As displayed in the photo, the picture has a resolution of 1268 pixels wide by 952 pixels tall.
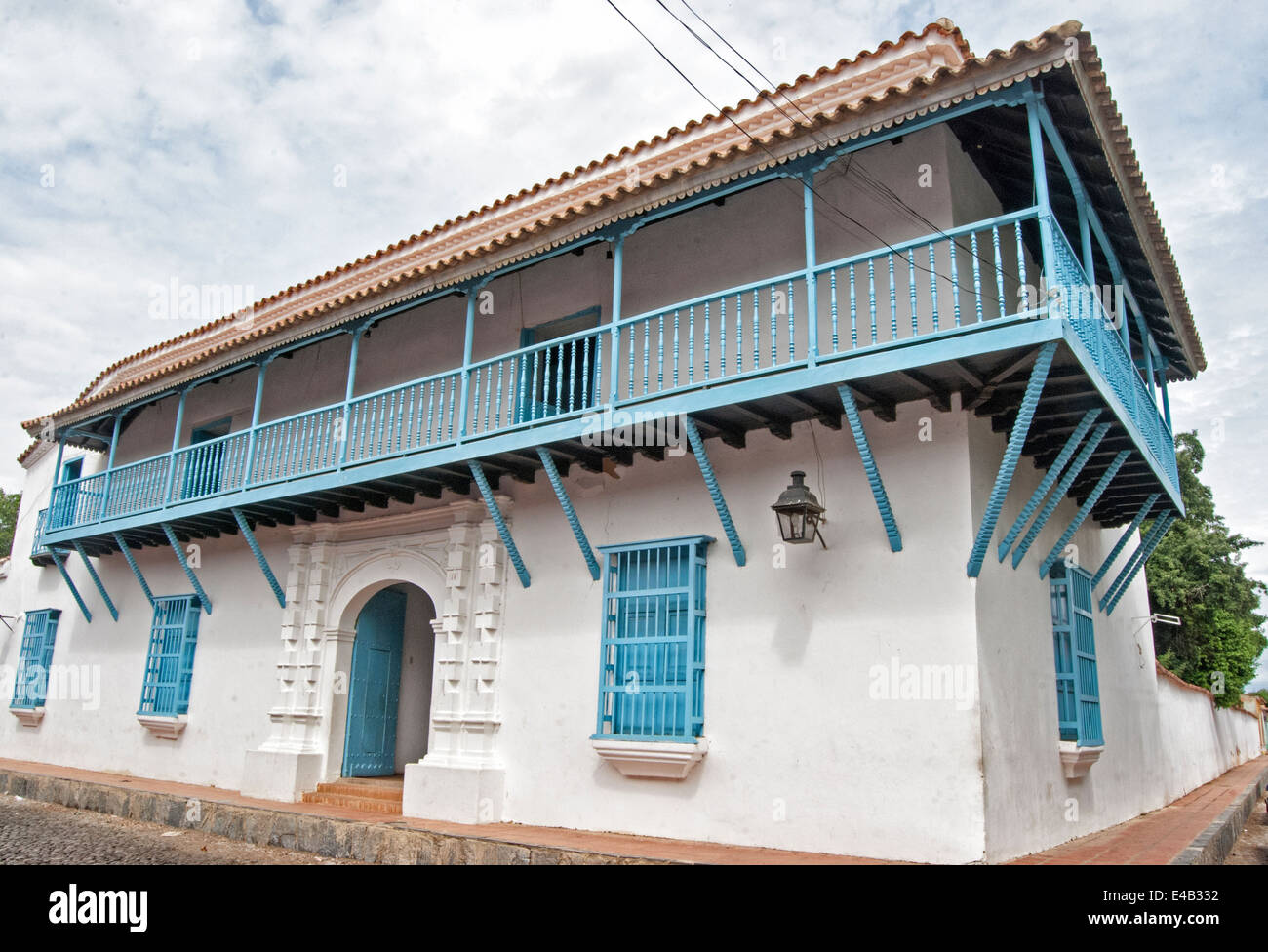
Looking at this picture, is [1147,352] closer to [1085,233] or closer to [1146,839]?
[1085,233]

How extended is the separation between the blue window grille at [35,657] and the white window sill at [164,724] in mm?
3544

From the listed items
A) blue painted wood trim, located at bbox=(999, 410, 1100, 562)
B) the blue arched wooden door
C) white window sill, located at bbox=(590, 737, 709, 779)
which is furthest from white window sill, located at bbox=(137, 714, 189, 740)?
blue painted wood trim, located at bbox=(999, 410, 1100, 562)

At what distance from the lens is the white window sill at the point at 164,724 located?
38.5 feet

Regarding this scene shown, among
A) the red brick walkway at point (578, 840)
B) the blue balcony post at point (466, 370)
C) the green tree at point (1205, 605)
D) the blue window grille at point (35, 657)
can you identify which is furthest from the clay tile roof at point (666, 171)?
the green tree at point (1205, 605)

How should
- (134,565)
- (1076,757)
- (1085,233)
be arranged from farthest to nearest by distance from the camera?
(134,565) → (1076,757) → (1085,233)

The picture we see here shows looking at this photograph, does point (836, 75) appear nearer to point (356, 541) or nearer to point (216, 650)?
point (356, 541)

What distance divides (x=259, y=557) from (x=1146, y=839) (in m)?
9.21

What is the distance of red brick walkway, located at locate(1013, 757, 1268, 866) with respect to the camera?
6.90 m

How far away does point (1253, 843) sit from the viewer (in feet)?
35.3

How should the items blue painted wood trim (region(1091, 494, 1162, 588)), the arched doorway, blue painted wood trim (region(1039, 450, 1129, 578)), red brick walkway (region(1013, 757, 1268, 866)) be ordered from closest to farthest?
1. red brick walkway (region(1013, 757, 1268, 866))
2. blue painted wood trim (region(1039, 450, 1129, 578))
3. blue painted wood trim (region(1091, 494, 1162, 588))
4. the arched doorway

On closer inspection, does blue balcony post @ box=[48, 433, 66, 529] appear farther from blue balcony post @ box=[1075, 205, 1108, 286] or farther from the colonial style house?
blue balcony post @ box=[1075, 205, 1108, 286]

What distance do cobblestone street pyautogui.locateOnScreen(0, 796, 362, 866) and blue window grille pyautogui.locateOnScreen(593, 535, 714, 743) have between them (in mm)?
2592

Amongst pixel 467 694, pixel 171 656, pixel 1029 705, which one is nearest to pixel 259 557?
pixel 171 656
